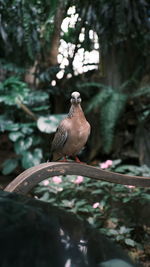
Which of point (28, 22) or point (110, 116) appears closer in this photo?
point (28, 22)

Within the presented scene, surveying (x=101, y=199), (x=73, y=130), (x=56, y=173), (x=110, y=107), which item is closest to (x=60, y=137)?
(x=73, y=130)

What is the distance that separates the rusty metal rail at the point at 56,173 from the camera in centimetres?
129

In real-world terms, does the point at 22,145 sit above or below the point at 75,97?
below

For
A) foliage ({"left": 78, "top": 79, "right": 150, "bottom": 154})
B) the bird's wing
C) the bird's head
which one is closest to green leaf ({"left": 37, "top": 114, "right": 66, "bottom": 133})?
foliage ({"left": 78, "top": 79, "right": 150, "bottom": 154})

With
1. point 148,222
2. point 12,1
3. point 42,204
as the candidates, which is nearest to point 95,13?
point 12,1

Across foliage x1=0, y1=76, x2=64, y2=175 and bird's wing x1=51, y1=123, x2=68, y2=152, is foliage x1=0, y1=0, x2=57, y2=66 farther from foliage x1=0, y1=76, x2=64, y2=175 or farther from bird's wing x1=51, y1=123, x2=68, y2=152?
bird's wing x1=51, y1=123, x2=68, y2=152

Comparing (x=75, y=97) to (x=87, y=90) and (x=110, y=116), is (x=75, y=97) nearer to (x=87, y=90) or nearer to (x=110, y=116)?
(x=110, y=116)

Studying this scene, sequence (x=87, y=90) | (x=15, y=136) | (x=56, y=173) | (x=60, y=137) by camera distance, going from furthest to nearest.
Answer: (x=87, y=90) → (x=15, y=136) → (x=60, y=137) → (x=56, y=173)

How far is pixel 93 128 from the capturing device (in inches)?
193

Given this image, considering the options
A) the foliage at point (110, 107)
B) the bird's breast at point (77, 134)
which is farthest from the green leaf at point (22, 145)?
the bird's breast at point (77, 134)

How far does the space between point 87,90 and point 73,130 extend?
324cm

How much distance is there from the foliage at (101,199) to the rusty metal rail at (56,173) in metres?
1.03

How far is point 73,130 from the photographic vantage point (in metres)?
1.83

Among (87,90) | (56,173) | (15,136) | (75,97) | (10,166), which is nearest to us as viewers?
(56,173)
